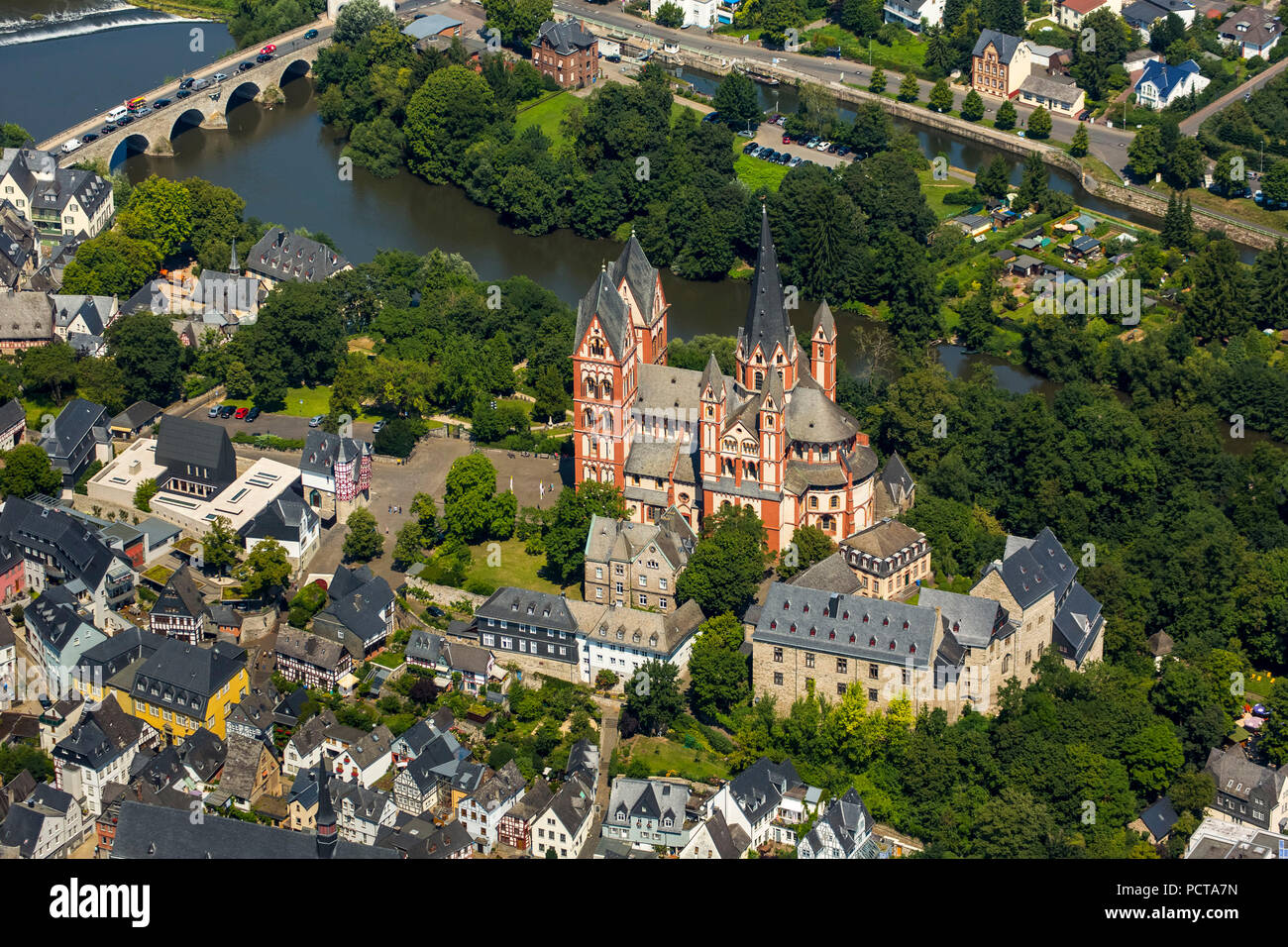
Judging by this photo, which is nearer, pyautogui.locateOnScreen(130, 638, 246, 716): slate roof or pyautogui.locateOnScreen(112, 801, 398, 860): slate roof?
pyautogui.locateOnScreen(112, 801, 398, 860): slate roof

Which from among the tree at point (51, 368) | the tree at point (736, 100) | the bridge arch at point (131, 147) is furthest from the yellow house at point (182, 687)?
the tree at point (736, 100)

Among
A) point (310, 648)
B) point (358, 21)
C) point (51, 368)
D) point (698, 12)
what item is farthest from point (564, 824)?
point (698, 12)

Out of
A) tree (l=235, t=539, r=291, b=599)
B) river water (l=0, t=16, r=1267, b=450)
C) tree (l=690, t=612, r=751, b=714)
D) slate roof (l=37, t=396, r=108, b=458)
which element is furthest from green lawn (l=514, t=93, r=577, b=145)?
tree (l=690, t=612, r=751, b=714)

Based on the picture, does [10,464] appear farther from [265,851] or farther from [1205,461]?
[1205,461]

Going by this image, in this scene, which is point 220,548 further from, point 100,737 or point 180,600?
point 100,737

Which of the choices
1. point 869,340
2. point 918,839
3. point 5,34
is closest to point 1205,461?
point 869,340

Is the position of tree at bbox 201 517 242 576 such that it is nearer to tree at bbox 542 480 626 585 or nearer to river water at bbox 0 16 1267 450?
tree at bbox 542 480 626 585
